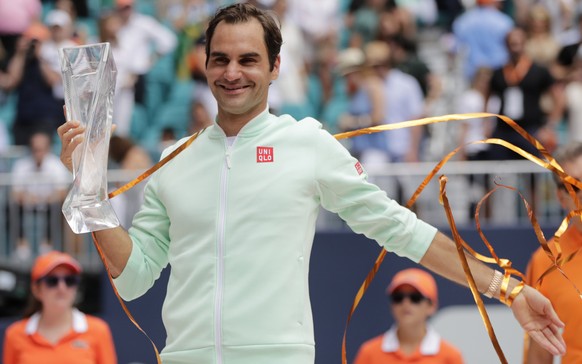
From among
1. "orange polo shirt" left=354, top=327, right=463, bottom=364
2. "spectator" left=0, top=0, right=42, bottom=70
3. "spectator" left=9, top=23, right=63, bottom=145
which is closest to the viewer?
"orange polo shirt" left=354, top=327, right=463, bottom=364

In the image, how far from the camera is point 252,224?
3918 millimetres

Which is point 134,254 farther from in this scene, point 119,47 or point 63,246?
point 119,47

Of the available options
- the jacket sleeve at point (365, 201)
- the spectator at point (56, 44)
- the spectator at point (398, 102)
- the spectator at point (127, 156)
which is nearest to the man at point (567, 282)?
the jacket sleeve at point (365, 201)

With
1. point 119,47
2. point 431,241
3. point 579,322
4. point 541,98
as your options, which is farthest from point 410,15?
point 431,241

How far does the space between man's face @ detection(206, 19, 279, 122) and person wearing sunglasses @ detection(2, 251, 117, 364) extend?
3142 millimetres

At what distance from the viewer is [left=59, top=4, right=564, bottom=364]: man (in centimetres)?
388

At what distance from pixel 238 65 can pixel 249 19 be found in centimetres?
15

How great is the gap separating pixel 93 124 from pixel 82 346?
309cm

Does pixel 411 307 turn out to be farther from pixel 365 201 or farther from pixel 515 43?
pixel 515 43

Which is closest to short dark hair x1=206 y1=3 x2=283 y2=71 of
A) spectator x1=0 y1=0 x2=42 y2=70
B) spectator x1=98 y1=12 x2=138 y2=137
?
spectator x1=98 y1=12 x2=138 y2=137

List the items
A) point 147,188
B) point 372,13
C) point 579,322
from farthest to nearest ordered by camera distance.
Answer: point 372,13
point 579,322
point 147,188

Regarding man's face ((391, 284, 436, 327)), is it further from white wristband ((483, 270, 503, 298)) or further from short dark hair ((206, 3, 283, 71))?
short dark hair ((206, 3, 283, 71))

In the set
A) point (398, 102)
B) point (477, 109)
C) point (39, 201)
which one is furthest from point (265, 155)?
point (477, 109)

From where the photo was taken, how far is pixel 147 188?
166 inches
